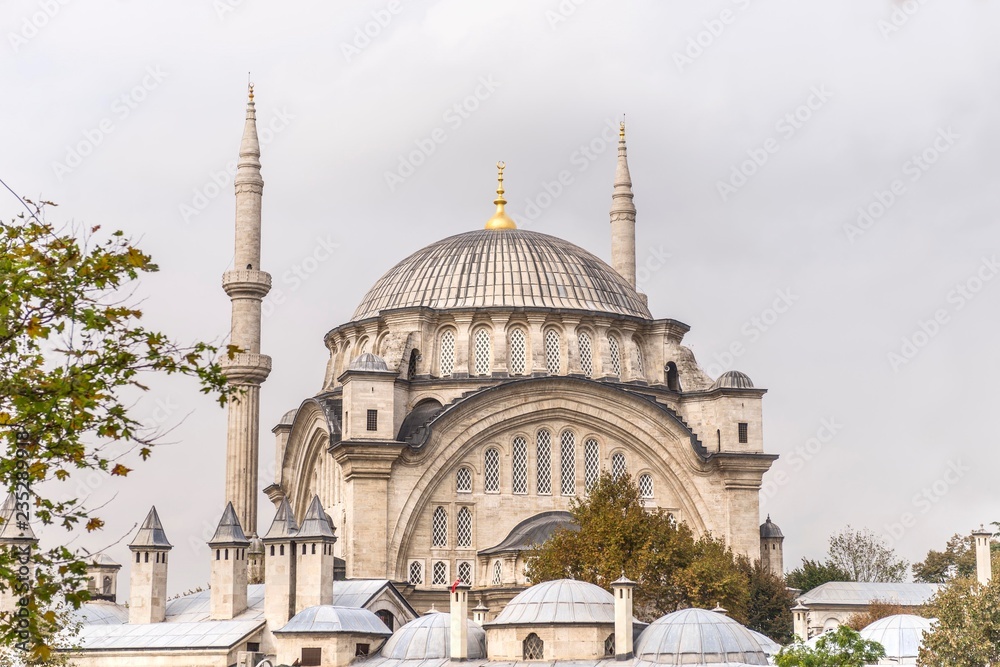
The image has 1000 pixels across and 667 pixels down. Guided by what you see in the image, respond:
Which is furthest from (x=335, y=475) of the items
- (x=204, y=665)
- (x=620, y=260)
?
(x=620, y=260)

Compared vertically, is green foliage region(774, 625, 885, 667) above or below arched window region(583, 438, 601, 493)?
below

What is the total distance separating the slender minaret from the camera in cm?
5275

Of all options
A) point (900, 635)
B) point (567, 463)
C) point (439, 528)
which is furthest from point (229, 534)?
point (900, 635)

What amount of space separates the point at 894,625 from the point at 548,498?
957cm

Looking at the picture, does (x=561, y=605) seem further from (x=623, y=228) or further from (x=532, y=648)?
(x=623, y=228)

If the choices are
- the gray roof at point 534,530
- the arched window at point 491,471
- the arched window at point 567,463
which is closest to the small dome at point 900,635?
the gray roof at point 534,530

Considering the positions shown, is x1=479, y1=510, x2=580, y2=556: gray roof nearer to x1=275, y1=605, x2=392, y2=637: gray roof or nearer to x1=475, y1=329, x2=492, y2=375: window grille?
x1=475, y1=329, x2=492, y2=375: window grille

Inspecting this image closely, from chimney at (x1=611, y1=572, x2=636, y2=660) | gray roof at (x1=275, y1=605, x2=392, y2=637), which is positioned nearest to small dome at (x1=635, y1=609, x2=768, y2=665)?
chimney at (x1=611, y1=572, x2=636, y2=660)

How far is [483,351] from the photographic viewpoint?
150 feet

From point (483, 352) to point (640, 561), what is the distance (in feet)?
31.8

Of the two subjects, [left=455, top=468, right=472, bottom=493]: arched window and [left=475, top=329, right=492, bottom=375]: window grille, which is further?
[left=475, top=329, right=492, bottom=375]: window grille

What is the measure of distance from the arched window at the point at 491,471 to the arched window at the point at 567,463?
1709 mm

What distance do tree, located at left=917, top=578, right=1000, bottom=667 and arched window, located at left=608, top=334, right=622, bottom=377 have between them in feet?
54.1

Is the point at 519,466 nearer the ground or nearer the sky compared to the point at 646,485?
nearer the sky
